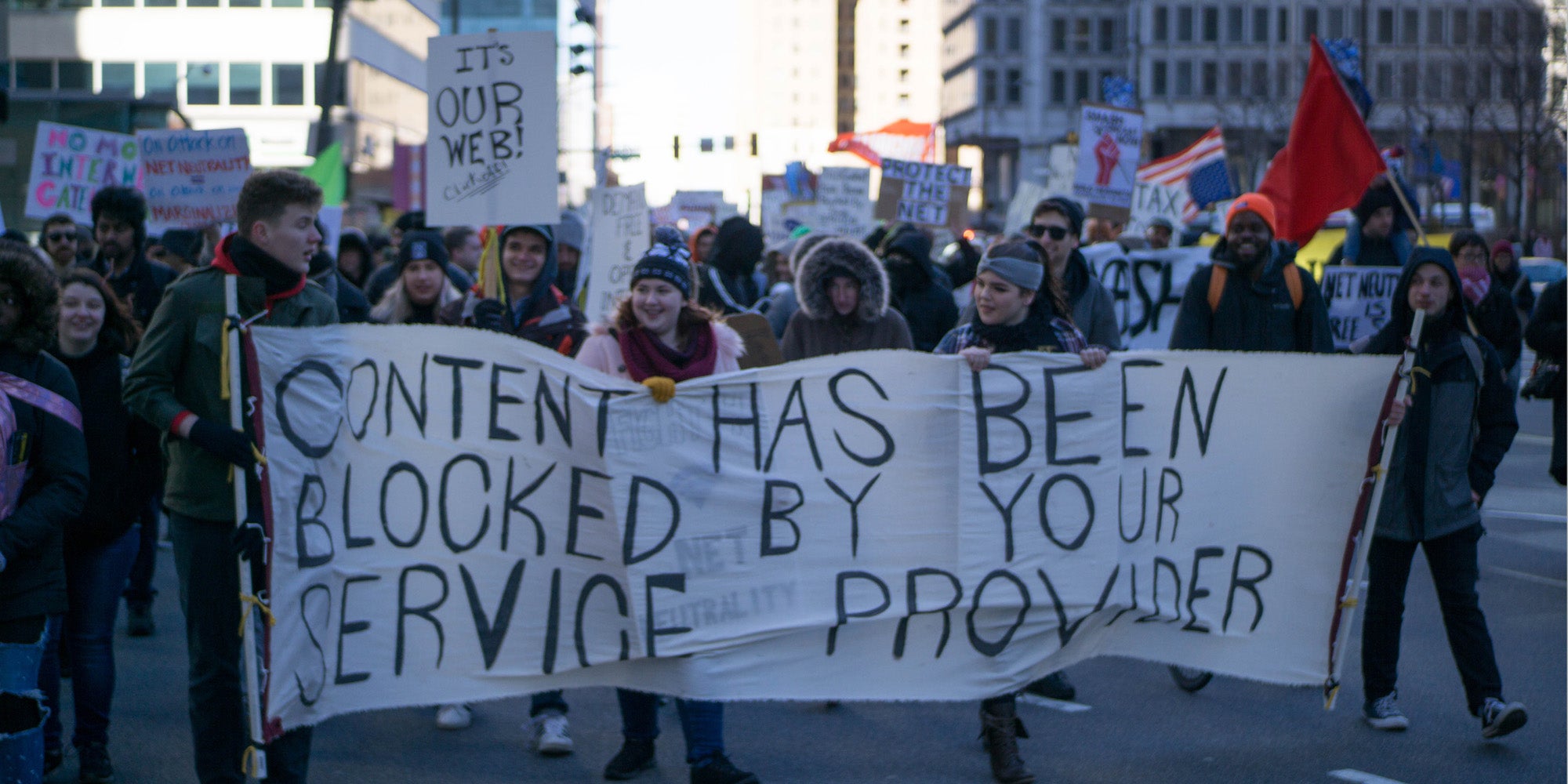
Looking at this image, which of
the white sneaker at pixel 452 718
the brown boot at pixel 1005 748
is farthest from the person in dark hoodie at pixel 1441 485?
the white sneaker at pixel 452 718

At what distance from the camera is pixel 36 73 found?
5528 centimetres

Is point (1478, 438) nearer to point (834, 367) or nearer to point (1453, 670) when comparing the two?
point (1453, 670)

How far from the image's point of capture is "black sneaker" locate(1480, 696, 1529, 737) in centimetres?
563

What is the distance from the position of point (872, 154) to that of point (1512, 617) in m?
23.0

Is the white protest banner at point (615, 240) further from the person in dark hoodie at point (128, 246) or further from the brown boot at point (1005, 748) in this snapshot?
the brown boot at point (1005, 748)

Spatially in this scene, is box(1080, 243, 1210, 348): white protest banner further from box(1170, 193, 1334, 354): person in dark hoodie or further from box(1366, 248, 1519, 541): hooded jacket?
box(1366, 248, 1519, 541): hooded jacket

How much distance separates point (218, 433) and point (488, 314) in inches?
69.9

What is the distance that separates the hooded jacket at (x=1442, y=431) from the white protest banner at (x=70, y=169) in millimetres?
9977

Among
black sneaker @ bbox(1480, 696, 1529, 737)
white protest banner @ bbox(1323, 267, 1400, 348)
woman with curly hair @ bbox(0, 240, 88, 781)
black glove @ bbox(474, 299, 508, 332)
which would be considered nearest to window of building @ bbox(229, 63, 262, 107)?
white protest banner @ bbox(1323, 267, 1400, 348)

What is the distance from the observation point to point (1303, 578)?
545 centimetres

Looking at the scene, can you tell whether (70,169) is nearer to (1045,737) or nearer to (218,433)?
(218,433)

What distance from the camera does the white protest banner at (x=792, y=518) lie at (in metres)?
4.75

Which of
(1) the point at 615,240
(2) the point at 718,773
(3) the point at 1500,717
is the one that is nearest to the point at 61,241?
(1) the point at 615,240

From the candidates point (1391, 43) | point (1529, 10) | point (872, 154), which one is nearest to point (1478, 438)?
point (872, 154)
